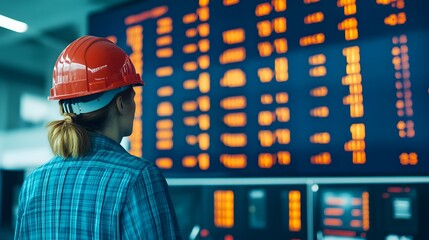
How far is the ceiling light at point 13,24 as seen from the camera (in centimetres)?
253

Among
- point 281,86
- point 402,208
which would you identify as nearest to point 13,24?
point 281,86

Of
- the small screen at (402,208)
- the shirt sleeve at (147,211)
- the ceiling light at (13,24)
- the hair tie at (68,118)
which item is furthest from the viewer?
the ceiling light at (13,24)

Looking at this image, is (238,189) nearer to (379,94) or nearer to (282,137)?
(282,137)

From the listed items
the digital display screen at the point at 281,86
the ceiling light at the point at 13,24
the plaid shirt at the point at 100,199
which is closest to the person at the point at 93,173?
the plaid shirt at the point at 100,199

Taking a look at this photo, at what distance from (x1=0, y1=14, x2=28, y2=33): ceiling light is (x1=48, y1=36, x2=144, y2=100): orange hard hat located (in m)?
1.61

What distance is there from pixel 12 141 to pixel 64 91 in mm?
1775

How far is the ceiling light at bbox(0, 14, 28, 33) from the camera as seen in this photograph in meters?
2.53

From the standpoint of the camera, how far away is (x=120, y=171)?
0.91m

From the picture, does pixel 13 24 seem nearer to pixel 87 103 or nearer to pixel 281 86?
pixel 281 86

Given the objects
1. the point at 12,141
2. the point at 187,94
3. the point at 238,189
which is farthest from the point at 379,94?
the point at 12,141

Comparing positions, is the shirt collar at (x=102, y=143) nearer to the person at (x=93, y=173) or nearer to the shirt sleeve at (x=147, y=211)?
the person at (x=93, y=173)

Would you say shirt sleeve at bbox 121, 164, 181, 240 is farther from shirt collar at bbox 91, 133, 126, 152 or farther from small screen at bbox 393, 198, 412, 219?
small screen at bbox 393, 198, 412, 219

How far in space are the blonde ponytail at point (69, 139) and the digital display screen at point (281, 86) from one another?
85cm

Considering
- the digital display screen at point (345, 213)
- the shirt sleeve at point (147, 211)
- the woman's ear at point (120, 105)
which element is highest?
the woman's ear at point (120, 105)
